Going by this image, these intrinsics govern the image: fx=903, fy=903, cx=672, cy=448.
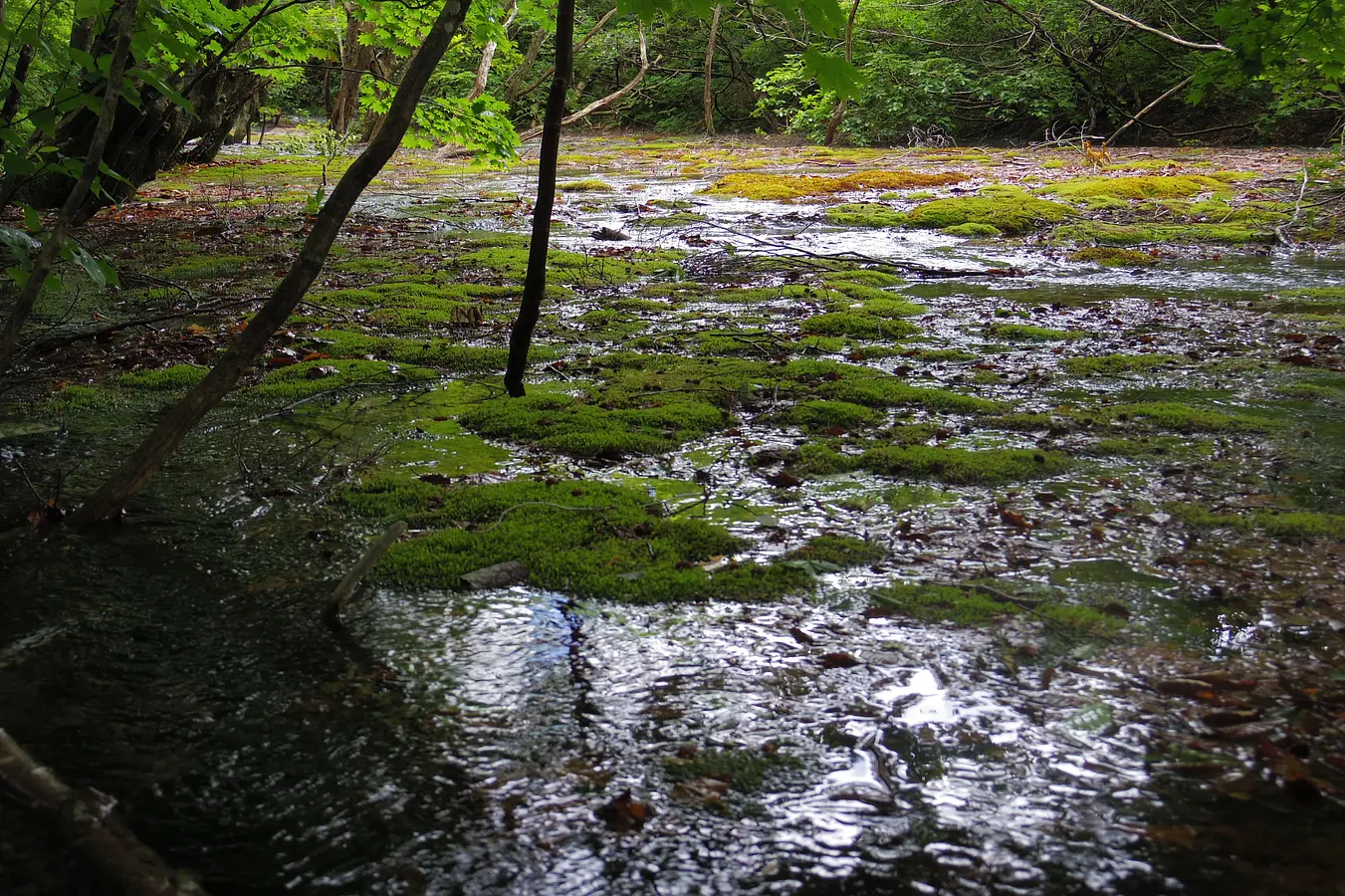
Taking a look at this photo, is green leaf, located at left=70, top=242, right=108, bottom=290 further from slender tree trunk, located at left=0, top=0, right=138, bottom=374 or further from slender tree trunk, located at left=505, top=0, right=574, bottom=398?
slender tree trunk, located at left=505, top=0, right=574, bottom=398

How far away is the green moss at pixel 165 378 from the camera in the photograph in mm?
5609

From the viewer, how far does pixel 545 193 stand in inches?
198

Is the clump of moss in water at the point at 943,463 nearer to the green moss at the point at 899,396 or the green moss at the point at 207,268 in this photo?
the green moss at the point at 899,396

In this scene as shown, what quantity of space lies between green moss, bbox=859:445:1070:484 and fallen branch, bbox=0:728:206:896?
11.2 feet

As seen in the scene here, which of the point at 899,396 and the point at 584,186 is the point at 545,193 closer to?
the point at 899,396

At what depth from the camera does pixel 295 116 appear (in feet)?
130

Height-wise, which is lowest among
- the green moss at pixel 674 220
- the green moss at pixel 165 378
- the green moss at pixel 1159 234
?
the green moss at pixel 165 378

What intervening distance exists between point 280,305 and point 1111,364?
5.40 meters

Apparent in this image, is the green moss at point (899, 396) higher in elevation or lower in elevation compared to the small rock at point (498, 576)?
higher

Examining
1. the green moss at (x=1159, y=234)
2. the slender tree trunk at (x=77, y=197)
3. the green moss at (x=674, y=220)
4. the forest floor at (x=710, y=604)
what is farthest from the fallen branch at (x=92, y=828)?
the green moss at (x=1159, y=234)

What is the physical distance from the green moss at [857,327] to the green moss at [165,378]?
14.9ft

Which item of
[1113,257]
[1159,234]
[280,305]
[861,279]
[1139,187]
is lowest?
[861,279]

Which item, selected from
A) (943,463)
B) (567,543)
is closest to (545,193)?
(567,543)

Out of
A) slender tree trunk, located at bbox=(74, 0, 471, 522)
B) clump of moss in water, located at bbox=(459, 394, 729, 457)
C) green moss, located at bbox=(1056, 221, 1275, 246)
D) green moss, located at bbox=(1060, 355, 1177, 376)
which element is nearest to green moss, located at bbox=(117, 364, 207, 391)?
clump of moss in water, located at bbox=(459, 394, 729, 457)
